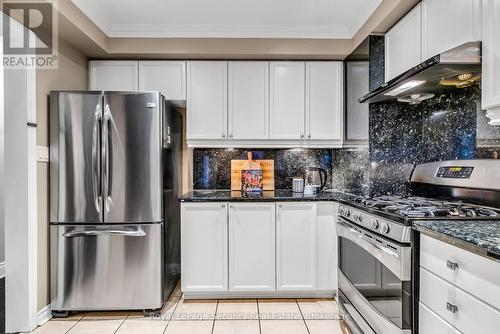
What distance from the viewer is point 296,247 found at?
283 cm

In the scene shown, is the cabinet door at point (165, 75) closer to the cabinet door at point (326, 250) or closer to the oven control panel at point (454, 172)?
the cabinet door at point (326, 250)

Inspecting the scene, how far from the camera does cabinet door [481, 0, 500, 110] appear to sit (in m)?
1.42

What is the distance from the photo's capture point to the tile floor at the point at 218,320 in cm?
238

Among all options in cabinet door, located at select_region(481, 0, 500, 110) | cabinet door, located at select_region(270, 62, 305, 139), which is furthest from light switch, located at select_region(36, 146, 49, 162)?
cabinet door, located at select_region(481, 0, 500, 110)

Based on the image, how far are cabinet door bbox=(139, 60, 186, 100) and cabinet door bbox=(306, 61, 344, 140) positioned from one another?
122 cm

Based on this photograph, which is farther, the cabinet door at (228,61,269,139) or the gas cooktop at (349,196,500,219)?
the cabinet door at (228,61,269,139)

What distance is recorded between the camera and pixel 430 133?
2.41m

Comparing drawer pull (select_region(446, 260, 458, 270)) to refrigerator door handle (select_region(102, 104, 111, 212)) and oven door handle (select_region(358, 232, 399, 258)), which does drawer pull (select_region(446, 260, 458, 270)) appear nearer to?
oven door handle (select_region(358, 232, 399, 258))

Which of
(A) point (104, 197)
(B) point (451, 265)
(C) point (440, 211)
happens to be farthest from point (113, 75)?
(B) point (451, 265)

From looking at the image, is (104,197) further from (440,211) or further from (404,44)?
(404,44)

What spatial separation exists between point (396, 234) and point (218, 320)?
5.18ft

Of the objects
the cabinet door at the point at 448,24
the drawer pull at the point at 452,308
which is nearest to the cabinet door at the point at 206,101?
the cabinet door at the point at 448,24

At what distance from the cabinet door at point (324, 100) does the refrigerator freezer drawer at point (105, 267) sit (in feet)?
5.67

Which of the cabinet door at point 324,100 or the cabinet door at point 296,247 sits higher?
the cabinet door at point 324,100
